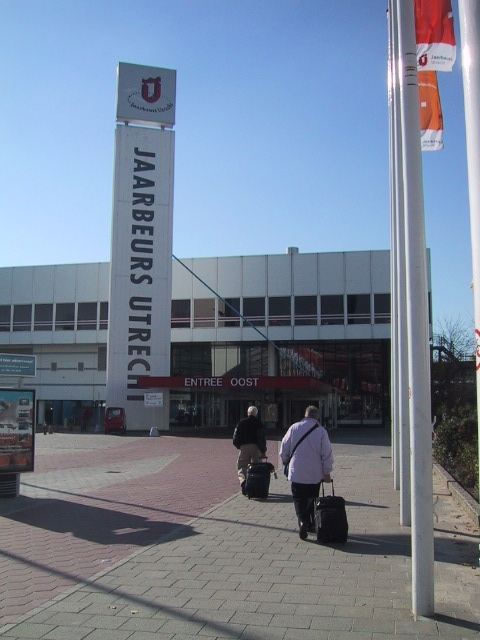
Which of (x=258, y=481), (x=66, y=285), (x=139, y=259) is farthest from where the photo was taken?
(x=66, y=285)

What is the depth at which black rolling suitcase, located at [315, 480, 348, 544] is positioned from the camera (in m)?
7.98

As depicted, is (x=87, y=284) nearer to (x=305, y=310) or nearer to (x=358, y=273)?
(x=305, y=310)

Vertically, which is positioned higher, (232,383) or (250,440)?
(232,383)

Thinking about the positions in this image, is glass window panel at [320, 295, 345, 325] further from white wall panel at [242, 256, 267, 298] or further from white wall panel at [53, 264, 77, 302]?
white wall panel at [53, 264, 77, 302]

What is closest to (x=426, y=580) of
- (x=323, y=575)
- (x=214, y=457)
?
(x=323, y=575)

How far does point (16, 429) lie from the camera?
39.6 ft

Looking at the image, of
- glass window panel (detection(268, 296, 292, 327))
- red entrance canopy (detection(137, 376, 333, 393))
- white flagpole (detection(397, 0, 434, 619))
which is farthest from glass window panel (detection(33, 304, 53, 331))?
white flagpole (detection(397, 0, 434, 619))

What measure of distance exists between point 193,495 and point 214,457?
29.5 ft

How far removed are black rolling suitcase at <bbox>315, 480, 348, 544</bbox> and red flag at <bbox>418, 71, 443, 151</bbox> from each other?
488cm

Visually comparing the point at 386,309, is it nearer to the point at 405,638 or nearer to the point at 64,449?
the point at 64,449

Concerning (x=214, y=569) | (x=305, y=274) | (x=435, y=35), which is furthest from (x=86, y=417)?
(x=435, y=35)

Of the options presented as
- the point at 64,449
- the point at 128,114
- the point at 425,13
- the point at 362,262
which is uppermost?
the point at 128,114

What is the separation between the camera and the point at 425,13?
7.79 meters

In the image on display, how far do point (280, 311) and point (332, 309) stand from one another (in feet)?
12.0
